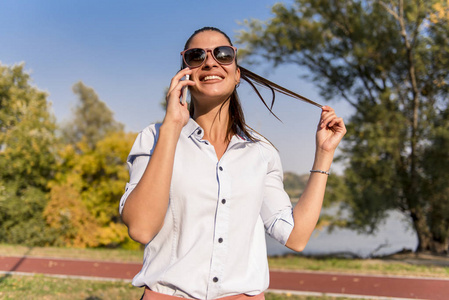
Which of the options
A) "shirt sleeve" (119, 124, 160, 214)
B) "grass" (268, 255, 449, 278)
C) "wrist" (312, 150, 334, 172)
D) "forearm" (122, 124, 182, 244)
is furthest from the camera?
"grass" (268, 255, 449, 278)

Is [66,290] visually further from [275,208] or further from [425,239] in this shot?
[425,239]

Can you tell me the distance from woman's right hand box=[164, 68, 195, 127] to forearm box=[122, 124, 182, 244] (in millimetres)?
41

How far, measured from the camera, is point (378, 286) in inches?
328

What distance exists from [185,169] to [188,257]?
31 cm

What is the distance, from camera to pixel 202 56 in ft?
5.70

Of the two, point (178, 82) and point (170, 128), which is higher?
point (178, 82)

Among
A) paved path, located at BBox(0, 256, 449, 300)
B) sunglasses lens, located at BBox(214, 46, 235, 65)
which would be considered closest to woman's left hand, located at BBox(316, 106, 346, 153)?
sunglasses lens, located at BBox(214, 46, 235, 65)

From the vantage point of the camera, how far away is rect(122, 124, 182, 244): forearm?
140 centimetres

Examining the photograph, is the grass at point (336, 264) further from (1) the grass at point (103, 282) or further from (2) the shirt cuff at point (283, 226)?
(2) the shirt cuff at point (283, 226)

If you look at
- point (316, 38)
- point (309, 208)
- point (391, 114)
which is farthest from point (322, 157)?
point (316, 38)

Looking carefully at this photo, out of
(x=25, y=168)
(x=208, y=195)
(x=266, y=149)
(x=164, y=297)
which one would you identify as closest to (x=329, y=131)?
(x=266, y=149)

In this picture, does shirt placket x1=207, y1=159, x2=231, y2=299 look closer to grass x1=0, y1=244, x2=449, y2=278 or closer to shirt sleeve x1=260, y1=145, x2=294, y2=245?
shirt sleeve x1=260, y1=145, x2=294, y2=245

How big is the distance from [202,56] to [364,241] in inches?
544

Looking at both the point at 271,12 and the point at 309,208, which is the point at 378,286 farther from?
the point at 271,12
